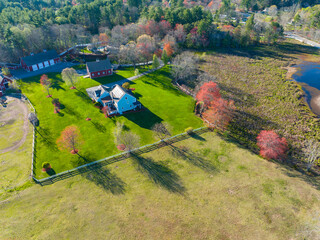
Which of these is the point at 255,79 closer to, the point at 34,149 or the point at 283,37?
the point at 283,37

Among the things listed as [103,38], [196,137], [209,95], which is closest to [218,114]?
[209,95]

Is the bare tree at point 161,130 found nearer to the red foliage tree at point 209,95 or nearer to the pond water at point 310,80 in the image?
Result: the red foliage tree at point 209,95

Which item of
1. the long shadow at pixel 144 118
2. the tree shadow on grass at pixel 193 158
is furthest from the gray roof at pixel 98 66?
the tree shadow on grass at pixel 193 158

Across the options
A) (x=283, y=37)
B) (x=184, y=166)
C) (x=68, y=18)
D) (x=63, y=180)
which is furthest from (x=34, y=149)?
(x=283, y=37)

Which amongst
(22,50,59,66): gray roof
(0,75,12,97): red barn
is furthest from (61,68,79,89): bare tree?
(22,50,59,66): gray roof

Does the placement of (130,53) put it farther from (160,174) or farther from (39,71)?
(160,174)

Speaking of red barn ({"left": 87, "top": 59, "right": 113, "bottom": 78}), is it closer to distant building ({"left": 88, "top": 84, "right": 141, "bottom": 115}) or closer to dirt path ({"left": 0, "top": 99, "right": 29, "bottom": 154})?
distant building ({"left": 88, "top": 84, "right": 141, "bottom": 115})
